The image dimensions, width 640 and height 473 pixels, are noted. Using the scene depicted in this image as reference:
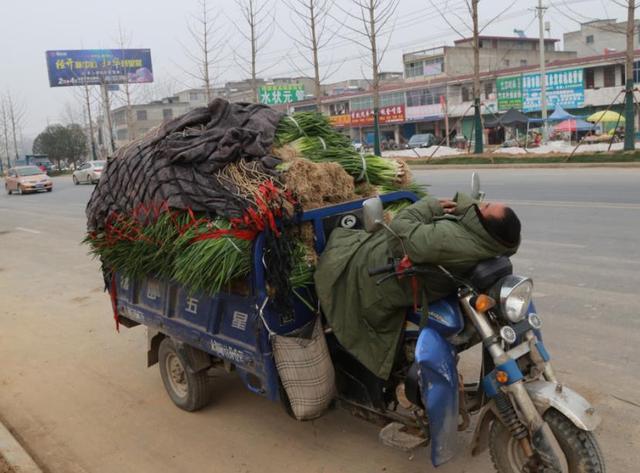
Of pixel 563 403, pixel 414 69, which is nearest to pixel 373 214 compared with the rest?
pixel 563 403

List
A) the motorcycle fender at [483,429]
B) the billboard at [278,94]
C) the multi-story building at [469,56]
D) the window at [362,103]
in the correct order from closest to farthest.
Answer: the motorcycle fender at [483,429] < the billboard at [278,94] < the window at [362,103] < the multi-story building at [469,56]

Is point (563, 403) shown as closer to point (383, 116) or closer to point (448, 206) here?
point (448, 206)

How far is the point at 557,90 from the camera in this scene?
4303 cm

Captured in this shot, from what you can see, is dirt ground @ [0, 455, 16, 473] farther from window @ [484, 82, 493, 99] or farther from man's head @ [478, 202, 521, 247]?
window @ [484, 82, 493, 99]

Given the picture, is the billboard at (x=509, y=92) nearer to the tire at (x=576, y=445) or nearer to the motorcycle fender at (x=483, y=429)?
the motorcycle fender at (x=483, y=429)

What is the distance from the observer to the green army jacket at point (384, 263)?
8.64 feet

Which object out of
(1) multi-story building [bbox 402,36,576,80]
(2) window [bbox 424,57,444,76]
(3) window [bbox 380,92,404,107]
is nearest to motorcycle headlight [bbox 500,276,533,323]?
(3) window [bbox 380,92,404,107]

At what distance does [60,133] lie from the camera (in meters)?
60.8

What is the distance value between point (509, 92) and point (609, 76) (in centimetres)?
667

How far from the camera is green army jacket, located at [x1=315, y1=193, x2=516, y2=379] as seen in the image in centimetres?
263

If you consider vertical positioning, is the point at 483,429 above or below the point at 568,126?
below

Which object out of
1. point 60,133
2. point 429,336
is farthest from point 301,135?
point 60,133

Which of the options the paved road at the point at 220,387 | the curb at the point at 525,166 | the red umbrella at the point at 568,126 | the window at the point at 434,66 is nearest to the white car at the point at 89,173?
the curb at the point at 525,166

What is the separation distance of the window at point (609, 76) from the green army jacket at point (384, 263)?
140 feet
